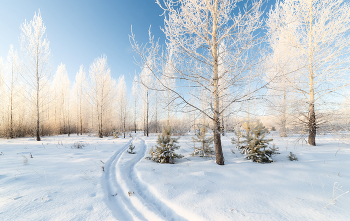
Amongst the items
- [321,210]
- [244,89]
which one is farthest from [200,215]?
[244,89]

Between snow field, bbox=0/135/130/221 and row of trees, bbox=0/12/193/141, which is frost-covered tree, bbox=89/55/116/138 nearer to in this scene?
row of trees, bbox=0/12/193/141

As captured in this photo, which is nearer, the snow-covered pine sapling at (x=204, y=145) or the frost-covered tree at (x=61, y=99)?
the snow-covered pine sapling at (x=204, y=145)

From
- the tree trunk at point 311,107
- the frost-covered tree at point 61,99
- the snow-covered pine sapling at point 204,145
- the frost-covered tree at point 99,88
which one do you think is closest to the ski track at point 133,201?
the snow-covered pine sapling at point 204,145

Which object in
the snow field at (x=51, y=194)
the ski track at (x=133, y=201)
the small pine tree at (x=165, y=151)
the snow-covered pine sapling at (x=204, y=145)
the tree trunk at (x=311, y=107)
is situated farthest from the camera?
the tree trunk at (x=311, y=107)

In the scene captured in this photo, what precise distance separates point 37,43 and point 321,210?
61.9 feet

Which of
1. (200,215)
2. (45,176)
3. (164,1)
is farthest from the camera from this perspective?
(164,1)

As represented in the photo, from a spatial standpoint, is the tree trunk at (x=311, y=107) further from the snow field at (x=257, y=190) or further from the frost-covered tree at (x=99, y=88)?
the frost-covered tree at (x=99, y=88)

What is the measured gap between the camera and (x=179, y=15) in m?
3.74

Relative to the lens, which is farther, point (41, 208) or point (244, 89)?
point (244, 89)

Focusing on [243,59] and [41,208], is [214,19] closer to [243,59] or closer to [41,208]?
[243,59]

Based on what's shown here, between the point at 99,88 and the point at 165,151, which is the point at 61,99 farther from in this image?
the point at 165,151

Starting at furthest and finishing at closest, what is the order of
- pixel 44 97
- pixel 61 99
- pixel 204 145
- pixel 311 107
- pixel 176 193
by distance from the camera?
pixel 61 99
pixel 44 97
pixel 311 107
pixel 204 145
pixel 176 193

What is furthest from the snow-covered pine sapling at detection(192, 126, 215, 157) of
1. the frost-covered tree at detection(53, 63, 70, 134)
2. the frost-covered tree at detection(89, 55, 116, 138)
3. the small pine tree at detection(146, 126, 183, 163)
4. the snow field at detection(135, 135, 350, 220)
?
the frost-covered tree at detection(53, 63, 70, 134)

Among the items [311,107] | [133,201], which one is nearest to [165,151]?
[133,201]
